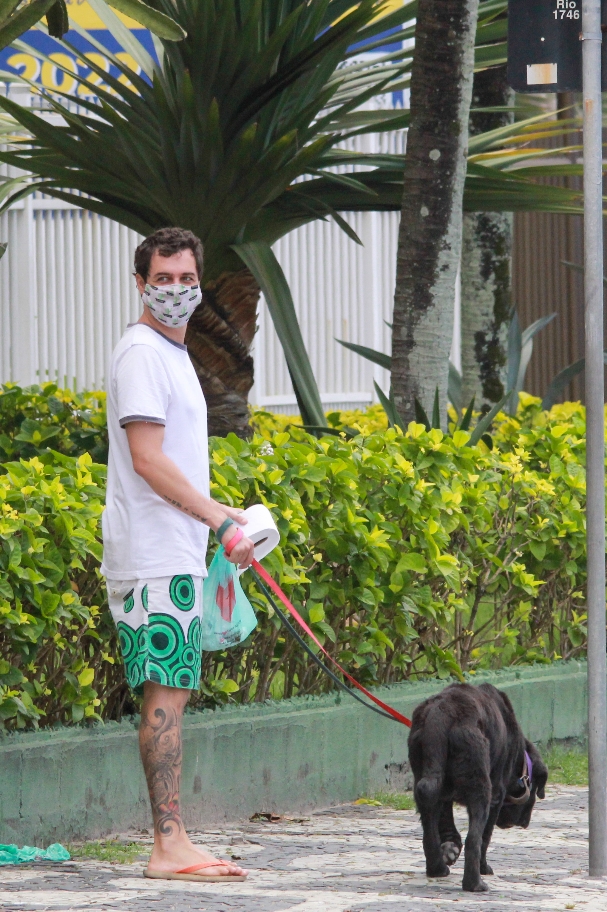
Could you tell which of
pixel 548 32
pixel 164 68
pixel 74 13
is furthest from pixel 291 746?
pixel 74 13

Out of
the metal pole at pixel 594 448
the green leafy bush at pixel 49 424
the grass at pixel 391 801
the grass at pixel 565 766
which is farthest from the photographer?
the green leafy bush at pixel 49 424

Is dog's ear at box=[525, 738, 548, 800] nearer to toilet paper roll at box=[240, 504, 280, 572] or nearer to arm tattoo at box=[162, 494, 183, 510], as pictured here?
toilet paper roll at box=[240, 504, 280, 572]

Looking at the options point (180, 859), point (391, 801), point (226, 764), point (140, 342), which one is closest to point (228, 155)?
point (140, 342)

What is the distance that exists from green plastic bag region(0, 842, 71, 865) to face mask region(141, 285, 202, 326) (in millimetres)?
1692

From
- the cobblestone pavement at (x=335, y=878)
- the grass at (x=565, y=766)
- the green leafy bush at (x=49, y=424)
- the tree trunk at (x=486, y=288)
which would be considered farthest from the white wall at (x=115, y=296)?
the cobblestone pavement at (x=335, y=878)

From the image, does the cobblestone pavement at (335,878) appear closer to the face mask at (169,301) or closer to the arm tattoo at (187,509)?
the arm tattoo at (187,509)

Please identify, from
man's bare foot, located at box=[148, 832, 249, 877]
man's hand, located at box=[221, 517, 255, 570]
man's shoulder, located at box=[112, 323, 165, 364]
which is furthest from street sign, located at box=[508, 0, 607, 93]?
man's bare foot, located at box=[148, 832, 249, 877]

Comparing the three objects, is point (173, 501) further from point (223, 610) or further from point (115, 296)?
point (115, 296)

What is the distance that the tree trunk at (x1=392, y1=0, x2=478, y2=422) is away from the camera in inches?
261

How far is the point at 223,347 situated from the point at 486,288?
3.13 metres

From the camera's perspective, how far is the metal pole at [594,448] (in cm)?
430

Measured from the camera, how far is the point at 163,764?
4254mm

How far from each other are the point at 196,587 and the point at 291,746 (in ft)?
4.17

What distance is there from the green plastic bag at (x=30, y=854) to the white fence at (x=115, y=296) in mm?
6825
